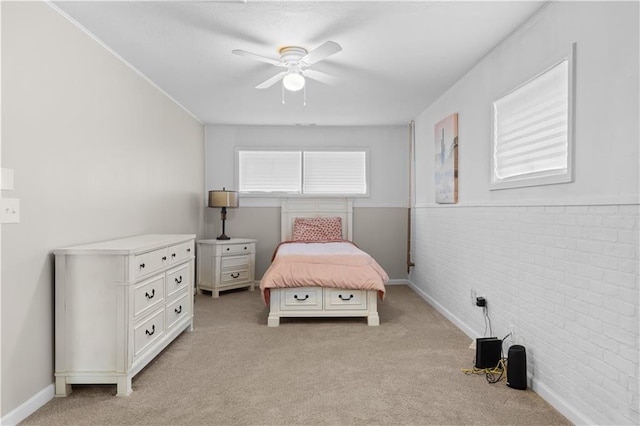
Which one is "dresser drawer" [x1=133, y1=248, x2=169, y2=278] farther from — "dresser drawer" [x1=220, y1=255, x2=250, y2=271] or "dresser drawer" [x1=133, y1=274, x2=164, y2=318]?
"dresser drawer" [x1=220, y1=255, x2=250, y2=271]

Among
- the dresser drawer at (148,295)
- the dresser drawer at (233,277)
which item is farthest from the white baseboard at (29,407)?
the dresser drawer at (233,277)

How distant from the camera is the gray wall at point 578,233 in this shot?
1.80 m

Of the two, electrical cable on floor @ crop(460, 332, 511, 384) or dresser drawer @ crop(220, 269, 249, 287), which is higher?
dresser drawer @ crop(220, 269, 249, 287)

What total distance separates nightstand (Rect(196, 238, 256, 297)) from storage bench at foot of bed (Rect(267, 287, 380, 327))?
4.84 feet

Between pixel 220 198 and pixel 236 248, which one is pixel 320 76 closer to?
pixel 220 198

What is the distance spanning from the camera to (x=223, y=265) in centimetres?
516

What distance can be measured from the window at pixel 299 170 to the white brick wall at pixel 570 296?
2743 mm

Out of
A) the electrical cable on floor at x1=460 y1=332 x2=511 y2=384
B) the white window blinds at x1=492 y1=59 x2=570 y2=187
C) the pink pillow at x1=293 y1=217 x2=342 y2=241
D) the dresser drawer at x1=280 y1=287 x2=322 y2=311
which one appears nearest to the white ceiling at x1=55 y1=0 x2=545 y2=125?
the white window blinds at x1=492 y1=59 x2=570 y2=187

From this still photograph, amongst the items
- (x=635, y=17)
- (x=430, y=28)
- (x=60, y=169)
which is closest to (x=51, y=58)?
(x=60, y=169)

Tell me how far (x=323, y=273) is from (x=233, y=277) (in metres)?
1.85

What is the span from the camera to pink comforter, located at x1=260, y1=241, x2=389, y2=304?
3.83 m

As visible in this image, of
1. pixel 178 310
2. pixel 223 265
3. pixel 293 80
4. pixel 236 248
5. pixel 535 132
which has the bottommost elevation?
pixel 178 310

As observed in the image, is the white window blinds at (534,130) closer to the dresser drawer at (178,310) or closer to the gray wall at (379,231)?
the dresser drawer at (178,310)

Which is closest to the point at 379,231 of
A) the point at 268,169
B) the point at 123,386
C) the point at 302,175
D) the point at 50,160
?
the point at 302,175
